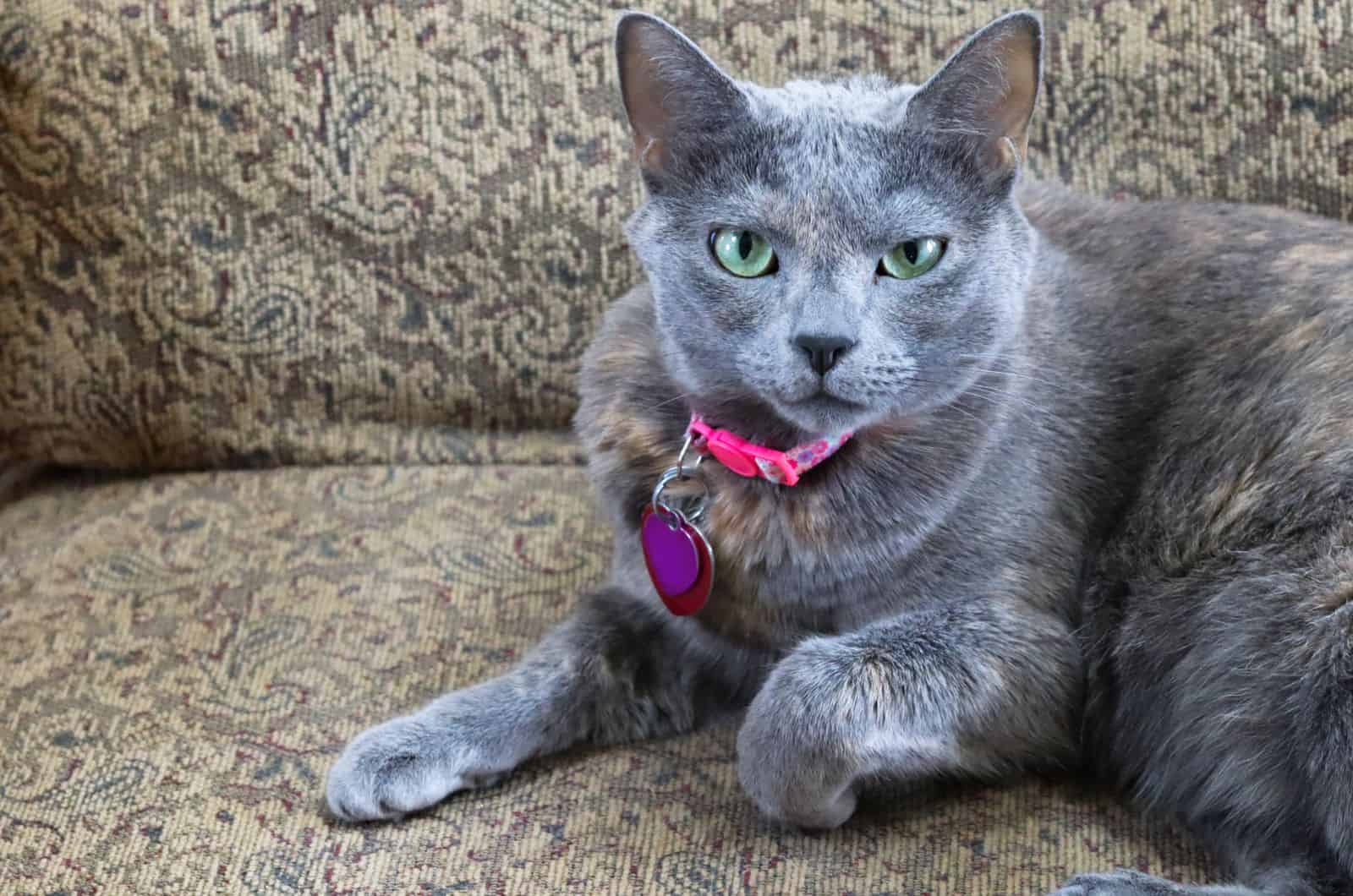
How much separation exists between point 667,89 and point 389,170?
26.0 inches

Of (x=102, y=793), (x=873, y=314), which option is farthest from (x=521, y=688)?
(x=873, y=314)

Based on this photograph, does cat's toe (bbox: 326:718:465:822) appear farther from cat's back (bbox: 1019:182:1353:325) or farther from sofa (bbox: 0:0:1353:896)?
cat's back (bbox: 1019:182:1353:325)

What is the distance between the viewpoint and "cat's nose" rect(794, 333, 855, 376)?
108 cm

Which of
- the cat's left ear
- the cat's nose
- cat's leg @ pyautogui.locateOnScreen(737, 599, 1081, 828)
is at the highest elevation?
the cat's left ear

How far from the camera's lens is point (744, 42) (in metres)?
1.70

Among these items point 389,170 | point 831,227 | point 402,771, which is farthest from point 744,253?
point 389,170

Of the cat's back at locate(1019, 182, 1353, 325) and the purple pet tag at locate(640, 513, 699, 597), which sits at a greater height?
the cat's back at locate(1019, 182, 1353, 325)

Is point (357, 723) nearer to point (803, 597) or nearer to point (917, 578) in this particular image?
point (803, 597)

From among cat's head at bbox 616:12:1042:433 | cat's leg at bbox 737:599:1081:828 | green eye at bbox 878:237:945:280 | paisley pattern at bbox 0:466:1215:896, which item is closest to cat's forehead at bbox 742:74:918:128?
cat's head at bbox 616:12:1042:433

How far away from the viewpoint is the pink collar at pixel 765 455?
1240mm

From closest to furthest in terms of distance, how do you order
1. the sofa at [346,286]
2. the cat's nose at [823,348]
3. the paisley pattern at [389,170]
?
the cat's nose at [823,348]
the sofa at [346,286]
the paisley pattern at [389,170]

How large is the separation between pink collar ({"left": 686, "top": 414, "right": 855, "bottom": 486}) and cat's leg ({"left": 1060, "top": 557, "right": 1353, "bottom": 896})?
1.03 feet

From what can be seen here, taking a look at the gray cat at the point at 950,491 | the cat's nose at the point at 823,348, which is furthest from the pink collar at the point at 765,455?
the cat's nose at the point at 823,348

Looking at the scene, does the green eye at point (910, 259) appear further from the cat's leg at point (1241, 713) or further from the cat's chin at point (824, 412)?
the cat's leg at point (1241, 713)
